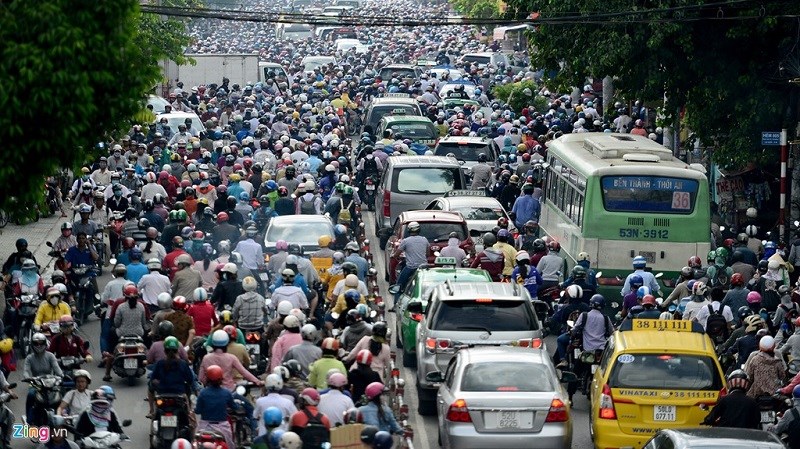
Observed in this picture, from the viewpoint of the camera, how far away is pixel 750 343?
20250mm

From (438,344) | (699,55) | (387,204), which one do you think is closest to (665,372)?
(438,344)

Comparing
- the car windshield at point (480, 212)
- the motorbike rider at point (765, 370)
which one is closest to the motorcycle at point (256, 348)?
the motorbike rider at point (765, 370)

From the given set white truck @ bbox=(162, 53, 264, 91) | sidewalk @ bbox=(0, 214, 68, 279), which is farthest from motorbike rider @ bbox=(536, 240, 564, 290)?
white truck @ bbox=(162, 53, 264, 91)

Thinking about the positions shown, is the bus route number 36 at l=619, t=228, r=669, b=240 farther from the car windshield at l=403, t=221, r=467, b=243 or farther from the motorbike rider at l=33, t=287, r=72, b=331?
the motorbike rider at l=33, t=287, r=72, b=331

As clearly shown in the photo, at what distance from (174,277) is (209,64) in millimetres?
37743

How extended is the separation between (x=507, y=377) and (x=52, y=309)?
7.36m

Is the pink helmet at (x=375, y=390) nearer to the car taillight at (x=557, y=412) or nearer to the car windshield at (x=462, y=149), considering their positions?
the car taillight at (x=557, y=412)

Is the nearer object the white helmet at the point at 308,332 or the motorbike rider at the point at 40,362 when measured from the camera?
the white helmet at the point at 308,332

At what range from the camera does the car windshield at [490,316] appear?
20.2 meters

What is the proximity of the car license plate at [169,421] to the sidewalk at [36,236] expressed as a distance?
45.6 ft

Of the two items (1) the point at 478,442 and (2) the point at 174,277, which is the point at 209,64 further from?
(1) the point at 478,442

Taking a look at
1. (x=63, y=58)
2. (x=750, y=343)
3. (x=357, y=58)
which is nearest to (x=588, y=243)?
(x=750, y=343)

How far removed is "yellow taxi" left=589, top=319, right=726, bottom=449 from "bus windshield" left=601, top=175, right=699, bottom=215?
815cm

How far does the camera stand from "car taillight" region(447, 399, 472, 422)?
1720 cm
